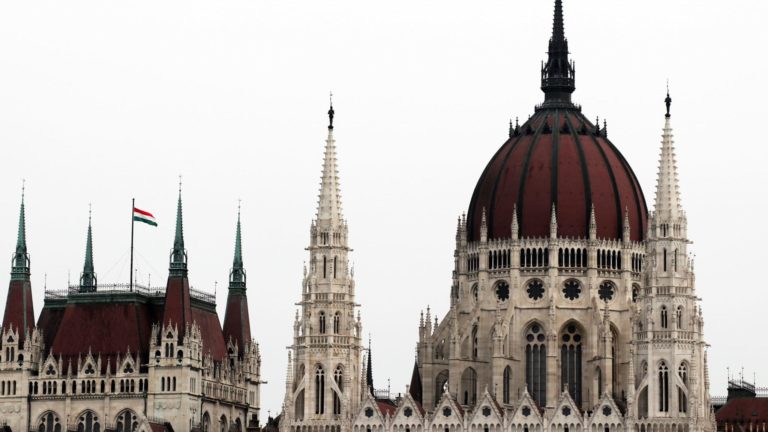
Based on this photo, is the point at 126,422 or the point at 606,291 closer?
the point at 606,291

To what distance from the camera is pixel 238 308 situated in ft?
605

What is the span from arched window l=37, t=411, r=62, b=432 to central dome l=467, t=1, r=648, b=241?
99.4ft

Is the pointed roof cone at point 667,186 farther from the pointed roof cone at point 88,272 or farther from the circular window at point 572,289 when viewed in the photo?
the pointed roof cone at point 88,272

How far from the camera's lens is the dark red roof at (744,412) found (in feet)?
548

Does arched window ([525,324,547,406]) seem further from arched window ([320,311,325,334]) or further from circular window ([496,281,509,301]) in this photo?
arched window ([320,311,325,334])

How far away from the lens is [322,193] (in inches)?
6486

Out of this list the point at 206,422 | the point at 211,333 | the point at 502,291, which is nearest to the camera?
the point at 502,291

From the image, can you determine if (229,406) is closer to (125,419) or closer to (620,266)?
(125,419)

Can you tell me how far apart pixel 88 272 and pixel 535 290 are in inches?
1298

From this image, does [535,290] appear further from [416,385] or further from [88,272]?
[88,272]

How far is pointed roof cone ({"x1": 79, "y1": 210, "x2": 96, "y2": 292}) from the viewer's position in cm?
17900

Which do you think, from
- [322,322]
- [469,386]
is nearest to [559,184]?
[469,386]

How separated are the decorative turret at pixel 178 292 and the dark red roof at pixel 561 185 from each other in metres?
19.9

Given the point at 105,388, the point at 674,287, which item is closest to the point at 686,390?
the point at 674,287
